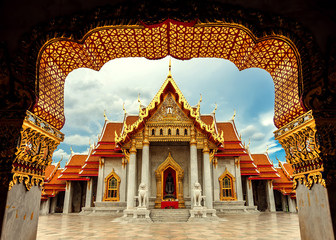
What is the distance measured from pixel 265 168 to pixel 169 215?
1090 cm

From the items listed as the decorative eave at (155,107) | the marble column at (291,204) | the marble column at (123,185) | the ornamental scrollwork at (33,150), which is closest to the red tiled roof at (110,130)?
the marble column at (123,185)

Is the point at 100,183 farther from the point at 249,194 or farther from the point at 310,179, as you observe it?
the point at 310,179

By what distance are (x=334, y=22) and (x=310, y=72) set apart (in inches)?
29.8

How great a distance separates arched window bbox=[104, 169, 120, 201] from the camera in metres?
15.6

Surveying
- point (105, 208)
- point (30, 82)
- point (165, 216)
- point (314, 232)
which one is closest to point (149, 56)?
point (30, 82)

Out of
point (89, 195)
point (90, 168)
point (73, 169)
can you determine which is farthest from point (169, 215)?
point (73, 169)

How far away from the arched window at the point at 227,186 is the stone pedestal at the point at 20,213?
1381 cm

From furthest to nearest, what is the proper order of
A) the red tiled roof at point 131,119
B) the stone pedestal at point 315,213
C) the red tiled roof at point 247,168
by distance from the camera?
the red tiled roof at point 131,119, the red tiled roof at point 247,168, the stone pedestal at point 315,213

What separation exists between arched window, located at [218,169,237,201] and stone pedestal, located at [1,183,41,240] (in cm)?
1381

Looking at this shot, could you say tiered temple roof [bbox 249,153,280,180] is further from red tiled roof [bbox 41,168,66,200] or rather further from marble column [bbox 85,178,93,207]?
red tiled roof [bbox 41,168,66,200]

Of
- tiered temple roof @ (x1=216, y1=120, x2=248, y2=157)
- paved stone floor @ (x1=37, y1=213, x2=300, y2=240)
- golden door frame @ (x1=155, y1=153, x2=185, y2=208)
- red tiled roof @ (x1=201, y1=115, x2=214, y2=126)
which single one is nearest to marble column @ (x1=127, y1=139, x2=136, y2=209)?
golden door frame @ (x1=155, y1=153, x2=185, y2=208)

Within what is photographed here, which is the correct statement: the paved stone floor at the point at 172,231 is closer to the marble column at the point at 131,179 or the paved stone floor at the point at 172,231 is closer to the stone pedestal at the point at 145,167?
the marble column at the point at 131,179

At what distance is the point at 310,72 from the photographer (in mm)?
3035

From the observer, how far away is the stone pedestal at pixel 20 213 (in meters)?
2.82
